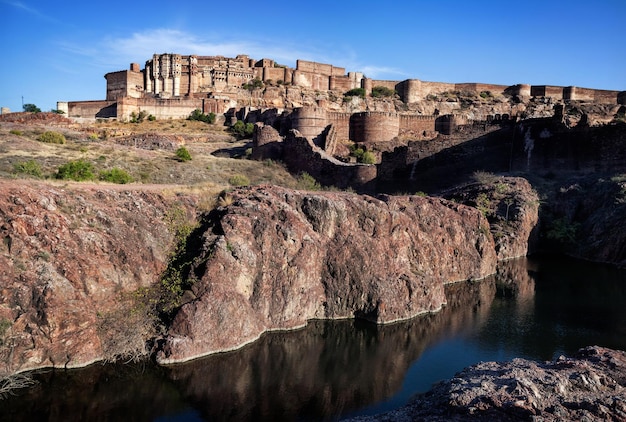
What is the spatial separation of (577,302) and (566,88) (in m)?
49.7

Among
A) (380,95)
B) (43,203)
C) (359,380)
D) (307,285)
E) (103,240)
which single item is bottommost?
(359,380)

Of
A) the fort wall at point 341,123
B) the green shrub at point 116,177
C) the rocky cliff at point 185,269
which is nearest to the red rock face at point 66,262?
the rocky cliff at point 185,269

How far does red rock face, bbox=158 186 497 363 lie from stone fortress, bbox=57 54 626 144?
90.3 ft

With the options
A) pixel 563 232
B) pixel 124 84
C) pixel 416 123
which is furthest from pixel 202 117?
pixel 563 232

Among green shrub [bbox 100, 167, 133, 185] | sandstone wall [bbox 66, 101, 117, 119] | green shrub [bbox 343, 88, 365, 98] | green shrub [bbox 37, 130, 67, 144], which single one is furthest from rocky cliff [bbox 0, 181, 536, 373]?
green shrub [bbox 343, 88, 365, 98]

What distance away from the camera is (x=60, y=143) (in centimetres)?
2742

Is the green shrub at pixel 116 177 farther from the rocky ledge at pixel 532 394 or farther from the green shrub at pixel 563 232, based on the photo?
the green shrub at pixel 563 232

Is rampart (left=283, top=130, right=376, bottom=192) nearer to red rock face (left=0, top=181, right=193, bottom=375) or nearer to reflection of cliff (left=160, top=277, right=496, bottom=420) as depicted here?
reflection of cliff (left=160, top=277, right=496, bottom=420)

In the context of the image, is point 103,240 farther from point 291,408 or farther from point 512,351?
point 512,351

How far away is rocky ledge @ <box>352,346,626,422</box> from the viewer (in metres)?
7.84

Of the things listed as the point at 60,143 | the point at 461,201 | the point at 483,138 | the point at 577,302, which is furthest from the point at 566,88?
the point at 60,143

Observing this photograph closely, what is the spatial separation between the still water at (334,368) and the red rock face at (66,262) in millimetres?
742

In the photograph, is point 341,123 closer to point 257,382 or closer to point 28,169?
point 28,169

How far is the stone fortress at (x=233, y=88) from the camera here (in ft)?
170
